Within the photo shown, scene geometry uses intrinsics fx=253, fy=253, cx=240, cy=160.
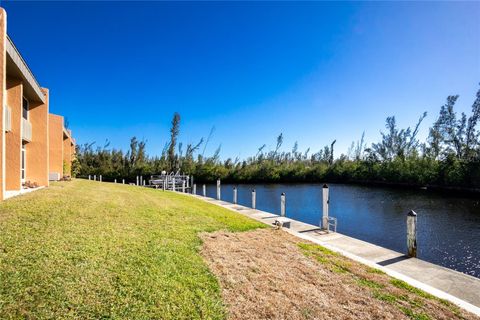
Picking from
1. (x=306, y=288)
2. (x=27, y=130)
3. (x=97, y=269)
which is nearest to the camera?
(x=97, y=269)

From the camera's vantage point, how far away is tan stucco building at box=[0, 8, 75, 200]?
7.69 meters

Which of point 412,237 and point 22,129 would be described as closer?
point 412,237

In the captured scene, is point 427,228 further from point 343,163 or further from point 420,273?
point 343,163

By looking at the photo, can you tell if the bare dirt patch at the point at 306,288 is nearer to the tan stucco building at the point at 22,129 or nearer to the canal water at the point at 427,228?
the canal water at the point at 427,228

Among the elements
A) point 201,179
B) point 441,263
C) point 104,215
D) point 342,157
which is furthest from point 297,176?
point 104,215

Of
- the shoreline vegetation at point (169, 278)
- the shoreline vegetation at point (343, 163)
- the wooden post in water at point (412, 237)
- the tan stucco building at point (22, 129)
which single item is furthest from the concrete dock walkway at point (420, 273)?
the shoreline vegetation at point (343, 163)

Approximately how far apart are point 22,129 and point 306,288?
12780 mm

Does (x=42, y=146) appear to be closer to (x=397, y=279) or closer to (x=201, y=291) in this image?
(x=201, y=291)

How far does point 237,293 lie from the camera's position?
12.9ft

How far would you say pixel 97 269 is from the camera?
389 centimetres

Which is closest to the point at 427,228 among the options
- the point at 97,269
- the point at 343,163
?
the point at 97,269

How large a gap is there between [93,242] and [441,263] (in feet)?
34.2

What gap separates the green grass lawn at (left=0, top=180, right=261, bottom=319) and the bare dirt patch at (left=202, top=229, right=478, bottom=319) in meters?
0.41

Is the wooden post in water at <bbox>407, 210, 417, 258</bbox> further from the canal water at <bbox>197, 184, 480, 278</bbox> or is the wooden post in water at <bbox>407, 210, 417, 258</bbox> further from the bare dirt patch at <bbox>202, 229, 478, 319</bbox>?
the canal water at <bbox>197, 184, 480, 278</bbox>
